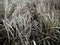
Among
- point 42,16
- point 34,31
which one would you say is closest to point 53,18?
point 42,16

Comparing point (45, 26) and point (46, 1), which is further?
point (46, 1)

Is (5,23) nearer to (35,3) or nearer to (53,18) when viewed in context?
(53,18)

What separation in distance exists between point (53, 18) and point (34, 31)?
31cm

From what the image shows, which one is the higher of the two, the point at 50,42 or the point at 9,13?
the point at 9,13

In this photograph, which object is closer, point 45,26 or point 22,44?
point 22,44

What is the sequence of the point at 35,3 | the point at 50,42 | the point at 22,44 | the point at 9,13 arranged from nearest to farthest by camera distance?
the point at 22,44 < the point at 50,42 < the point at 9,13 < the point at 35,3

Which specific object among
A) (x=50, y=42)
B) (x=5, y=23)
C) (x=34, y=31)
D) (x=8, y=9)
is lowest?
(x=50, y=42)

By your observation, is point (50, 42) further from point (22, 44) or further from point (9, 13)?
point (9, 13)

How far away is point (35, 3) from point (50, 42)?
844mm

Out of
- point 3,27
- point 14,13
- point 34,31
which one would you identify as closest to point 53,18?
point 34,31

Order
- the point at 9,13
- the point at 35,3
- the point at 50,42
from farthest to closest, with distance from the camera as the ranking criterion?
the point at 35,3
the point at 9,13
the point at 50,42

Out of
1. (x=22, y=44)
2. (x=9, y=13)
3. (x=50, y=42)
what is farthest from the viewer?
(x=9, y=13)

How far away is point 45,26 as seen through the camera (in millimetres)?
2012

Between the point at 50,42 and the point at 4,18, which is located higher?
the point at 4,18
